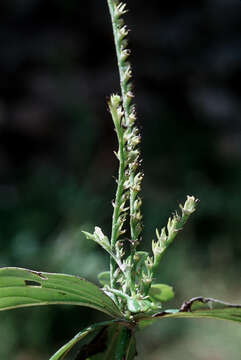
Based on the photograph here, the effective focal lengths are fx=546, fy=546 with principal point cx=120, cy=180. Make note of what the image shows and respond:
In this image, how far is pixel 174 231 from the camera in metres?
0.74

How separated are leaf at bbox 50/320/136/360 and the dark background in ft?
9.43

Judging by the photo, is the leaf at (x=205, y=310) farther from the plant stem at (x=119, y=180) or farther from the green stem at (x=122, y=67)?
the green stem at (x=122, y=67)

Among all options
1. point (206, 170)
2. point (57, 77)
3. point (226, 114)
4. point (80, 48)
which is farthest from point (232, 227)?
point (80, 48)

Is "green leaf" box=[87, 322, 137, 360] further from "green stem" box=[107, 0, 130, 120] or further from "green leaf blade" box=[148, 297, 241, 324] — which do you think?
"green stem" box=[107, 0, 130, 120]

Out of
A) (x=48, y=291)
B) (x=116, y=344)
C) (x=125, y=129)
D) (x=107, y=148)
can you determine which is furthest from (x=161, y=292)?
(x=107, y=148)

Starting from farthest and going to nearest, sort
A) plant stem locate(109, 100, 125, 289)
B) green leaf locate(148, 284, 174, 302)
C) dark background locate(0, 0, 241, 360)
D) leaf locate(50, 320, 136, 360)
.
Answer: dark background locate(0, 0, 241, 360), green leaf locate(148, 284, 174, 302), leaf locate(50, 320, 136, 360), plant stem locate(109, 100, 125, 289)

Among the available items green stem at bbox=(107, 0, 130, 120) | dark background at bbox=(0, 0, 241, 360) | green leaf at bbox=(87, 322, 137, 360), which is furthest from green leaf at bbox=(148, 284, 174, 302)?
dark background at bbox=(0, 0, 241, 360)

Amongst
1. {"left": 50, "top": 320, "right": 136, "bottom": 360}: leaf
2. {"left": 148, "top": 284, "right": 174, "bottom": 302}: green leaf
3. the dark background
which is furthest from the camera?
the dark background

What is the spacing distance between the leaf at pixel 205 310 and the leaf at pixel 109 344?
49 mm

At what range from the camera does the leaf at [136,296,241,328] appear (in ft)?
2.38

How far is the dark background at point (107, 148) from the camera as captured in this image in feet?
12.6

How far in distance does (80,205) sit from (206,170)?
67.9 inches

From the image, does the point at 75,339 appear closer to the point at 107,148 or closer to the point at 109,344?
the point at 109,344

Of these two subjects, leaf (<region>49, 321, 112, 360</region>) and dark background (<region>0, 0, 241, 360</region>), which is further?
dark background (<region>0, 0, 241, 360</region>)
